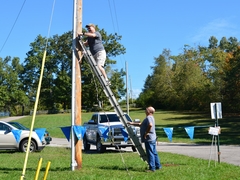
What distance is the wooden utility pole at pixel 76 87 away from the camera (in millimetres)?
11609

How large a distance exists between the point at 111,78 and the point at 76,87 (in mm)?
69109

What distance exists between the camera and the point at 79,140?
11727mm

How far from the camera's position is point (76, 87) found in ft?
38.5

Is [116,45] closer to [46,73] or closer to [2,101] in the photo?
[46,73]

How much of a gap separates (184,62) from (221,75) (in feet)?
66.9

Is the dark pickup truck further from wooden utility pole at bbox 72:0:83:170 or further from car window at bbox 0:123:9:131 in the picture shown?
wooden utility pole at bbox 72:0:83:170

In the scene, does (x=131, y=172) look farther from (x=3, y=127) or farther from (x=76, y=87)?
(x=3, y=127)

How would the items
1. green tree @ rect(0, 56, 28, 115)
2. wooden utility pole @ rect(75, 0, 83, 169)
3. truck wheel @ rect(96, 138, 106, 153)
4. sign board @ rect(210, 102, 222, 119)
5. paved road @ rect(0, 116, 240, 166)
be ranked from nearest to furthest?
wooden utility pole @ rect(75, 0, 83, 169) → sign board @ rect(210, 102, 222, 119) → paved road @ rect(0, 116, 240, 166) → truck wheel @ rect(96, 138, 106, 153) → green tree @ rect(0, 56, 28, 115)

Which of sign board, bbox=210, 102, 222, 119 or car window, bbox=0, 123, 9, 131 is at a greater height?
sign board, bbox=210, 102, 222, 119

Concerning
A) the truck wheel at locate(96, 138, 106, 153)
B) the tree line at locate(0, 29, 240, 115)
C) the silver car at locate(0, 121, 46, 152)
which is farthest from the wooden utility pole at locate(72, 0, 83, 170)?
the tree line at locate(0, 29, 240, 115)

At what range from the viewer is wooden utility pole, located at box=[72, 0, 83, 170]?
38.1 feet

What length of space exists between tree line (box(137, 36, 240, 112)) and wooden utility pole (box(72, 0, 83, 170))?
46977 mm

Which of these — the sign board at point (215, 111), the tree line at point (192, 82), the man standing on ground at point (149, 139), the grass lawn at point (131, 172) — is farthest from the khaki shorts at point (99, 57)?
the tree line at point (192, 82)

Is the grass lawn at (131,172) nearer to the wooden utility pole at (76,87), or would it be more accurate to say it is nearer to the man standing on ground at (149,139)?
the man standing on ground at (149,139)
